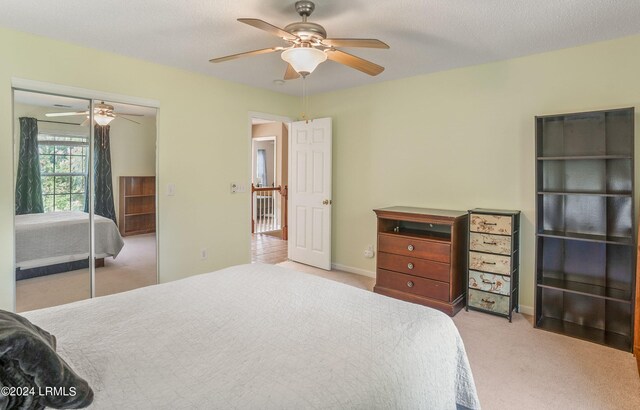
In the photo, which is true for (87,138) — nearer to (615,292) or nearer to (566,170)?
(566,170)

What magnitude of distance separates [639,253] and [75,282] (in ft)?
14.7

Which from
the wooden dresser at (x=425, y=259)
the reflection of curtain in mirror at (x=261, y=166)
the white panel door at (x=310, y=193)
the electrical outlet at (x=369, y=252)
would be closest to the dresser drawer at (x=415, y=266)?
the wooden dresser at (x=425, y=259)

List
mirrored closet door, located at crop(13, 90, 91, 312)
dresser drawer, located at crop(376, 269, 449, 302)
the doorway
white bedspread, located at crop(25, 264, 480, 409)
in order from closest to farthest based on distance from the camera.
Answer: white bedspread, located at crop(25, 264, 480, 409) < mirrored closet door, located at crop(13, 90, 91, 312) < dresser drawer, located at crop(376, 269, 449, 302) < the doorway

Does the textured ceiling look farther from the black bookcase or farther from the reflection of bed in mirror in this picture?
the reflection of bed in mirror

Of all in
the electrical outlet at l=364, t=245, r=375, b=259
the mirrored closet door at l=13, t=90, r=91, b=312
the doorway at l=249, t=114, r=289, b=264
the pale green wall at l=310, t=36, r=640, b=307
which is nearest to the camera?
the mirrored closet door at l=13, t=90, r=91, b=312

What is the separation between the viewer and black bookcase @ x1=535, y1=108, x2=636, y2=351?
2793 millimetres

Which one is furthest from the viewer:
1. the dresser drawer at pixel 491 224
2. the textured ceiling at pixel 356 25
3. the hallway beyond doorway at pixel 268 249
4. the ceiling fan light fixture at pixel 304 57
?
→ the hallway beyond doorway at pixel 268 249

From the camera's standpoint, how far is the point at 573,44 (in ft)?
9.70

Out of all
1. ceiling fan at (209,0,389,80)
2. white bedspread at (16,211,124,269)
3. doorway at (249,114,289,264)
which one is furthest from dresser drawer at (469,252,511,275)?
doorway at (249,114,289,264)

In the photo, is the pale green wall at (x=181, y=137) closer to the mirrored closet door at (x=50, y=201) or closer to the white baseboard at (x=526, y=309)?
the mirrored closet door at (x=50, y=201)

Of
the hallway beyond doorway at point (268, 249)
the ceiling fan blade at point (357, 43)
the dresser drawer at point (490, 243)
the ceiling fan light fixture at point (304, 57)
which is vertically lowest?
the hallway beyond doorway at point (268, 249)

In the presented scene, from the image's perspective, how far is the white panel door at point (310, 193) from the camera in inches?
185

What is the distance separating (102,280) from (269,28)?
284 centimetres

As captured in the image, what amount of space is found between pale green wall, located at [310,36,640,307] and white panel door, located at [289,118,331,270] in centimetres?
19
